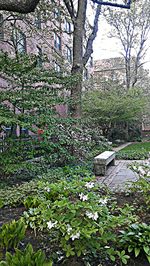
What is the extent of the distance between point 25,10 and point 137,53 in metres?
18.5

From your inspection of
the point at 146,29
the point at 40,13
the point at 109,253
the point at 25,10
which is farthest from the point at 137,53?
the point at 109,253

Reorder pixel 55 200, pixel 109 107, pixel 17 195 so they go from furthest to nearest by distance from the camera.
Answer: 1. pixel 109 107
2. pixel 17 195
3. pixel 55 200

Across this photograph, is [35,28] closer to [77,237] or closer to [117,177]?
[117,177]

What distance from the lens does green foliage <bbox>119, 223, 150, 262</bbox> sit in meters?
2.04

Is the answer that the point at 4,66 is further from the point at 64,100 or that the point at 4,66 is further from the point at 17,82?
the point at 64,100

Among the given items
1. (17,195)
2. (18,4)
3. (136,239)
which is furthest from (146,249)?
(18,4)

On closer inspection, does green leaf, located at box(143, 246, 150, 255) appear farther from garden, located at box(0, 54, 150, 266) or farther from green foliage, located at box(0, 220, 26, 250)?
green foliage, located at box(0, 220, 26, 250)

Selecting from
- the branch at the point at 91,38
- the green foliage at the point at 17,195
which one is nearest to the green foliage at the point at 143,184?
the green foliage at the point at 17,195

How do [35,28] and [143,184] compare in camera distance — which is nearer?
[143,184]

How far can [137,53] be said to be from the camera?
19.7 m

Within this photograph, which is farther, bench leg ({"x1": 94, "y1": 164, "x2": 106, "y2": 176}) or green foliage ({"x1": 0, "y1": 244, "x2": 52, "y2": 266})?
bench leg ({"x1": 94, "y1": 164, "x2": 106, "y2": 176})

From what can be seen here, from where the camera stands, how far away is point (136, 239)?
6.87 feet

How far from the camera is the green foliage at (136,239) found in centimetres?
204

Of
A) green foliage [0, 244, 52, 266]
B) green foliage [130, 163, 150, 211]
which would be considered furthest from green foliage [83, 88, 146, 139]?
green foliage [0, 244, 52, 266]
